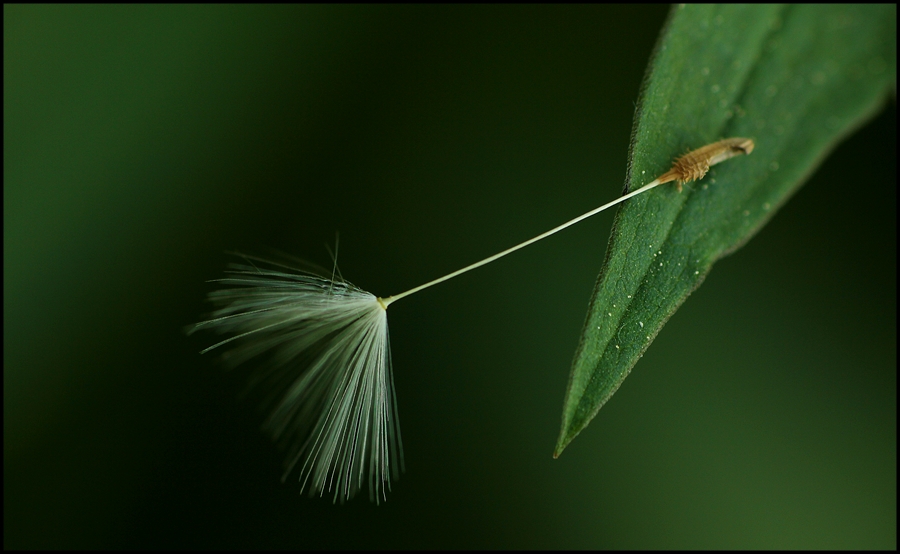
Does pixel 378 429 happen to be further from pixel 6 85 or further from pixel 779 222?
pixel 6 85

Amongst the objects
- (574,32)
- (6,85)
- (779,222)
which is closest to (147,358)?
(6,85)

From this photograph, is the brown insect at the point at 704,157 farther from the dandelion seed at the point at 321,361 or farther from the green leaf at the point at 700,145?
the dandelion seed at the point at 321,361

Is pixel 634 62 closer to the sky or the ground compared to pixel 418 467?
closer to the sky

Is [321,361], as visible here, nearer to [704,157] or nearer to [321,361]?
[321,361]

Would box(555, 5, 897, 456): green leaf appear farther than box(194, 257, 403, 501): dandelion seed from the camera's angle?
No

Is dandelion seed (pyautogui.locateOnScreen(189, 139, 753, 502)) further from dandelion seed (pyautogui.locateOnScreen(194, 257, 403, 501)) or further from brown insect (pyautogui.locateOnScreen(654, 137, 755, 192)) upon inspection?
brown insect (pyautogui.locateOnScreen(654, 137, 755, 192))

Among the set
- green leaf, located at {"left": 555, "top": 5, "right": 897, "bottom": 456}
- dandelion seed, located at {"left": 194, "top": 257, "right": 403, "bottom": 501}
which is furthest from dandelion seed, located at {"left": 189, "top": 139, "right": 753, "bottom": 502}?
green leaf, located at {"left": 555, "top": 5, "right": 897, "bottom": 456}

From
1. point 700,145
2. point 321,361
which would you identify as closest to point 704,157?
point 700,145
